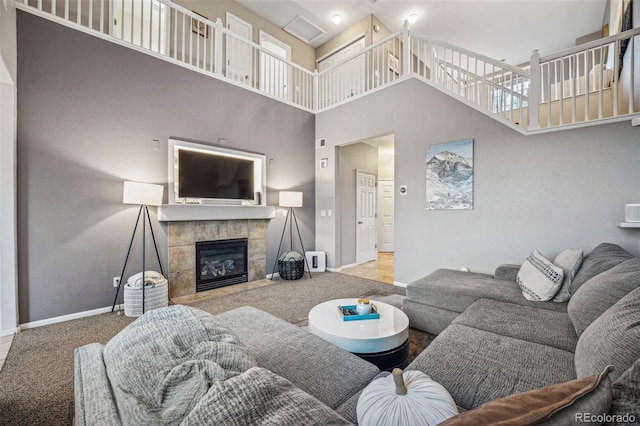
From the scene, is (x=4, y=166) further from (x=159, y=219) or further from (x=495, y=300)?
(x=495, y=300)

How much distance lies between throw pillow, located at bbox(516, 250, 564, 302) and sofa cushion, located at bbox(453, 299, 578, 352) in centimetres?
23

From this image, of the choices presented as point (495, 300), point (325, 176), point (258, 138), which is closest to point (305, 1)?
point (258, 138)

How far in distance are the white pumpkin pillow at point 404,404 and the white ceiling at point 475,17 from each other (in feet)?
20.7

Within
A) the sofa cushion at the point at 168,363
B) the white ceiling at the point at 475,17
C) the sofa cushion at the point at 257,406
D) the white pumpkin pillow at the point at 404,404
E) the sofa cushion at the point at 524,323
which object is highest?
the white ceiling at the point at 475,17

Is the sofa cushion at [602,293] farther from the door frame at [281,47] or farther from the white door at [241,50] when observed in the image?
the white door at [241,50]

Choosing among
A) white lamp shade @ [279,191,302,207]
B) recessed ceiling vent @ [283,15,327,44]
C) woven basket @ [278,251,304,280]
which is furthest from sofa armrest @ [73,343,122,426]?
recessed ceiling vent @ [283,15,327,44]

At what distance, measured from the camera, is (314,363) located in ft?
3.92

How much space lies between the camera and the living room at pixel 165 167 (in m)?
2.77

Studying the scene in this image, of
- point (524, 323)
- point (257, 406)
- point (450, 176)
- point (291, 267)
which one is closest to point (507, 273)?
point (524, 323)

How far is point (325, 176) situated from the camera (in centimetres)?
542

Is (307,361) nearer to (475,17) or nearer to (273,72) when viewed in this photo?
(273,72)

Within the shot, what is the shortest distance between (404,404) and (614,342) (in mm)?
724

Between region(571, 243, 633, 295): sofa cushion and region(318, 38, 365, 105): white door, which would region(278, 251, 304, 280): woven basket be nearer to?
region(318, 38, 365, 105): white door

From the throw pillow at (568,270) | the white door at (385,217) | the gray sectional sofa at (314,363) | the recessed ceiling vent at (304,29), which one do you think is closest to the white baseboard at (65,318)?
the gray sectional sofa at (314,363)
